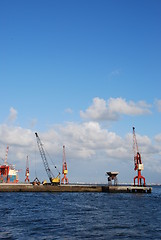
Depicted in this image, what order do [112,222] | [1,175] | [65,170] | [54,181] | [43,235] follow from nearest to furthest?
[43,235] → [112,222] → [54,181] → [1,175] → [65,170]

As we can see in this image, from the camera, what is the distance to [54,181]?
15938cm

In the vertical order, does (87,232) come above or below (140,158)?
below

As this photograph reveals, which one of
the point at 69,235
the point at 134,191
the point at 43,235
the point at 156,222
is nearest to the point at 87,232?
the point at 69,235

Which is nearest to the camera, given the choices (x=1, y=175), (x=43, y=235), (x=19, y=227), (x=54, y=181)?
(x=43, y=235)

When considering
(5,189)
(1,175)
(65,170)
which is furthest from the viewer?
(65,170)

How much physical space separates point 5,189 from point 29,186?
479 inches

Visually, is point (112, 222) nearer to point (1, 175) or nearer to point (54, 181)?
point (54, 181)

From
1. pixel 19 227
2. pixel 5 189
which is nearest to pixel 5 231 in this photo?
pixel 19 227

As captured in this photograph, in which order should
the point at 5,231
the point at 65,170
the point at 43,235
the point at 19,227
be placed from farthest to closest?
the point at 65,170
the point at 19,227
the point at 5,231
the point at 43,235

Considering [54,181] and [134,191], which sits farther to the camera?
[54,181]

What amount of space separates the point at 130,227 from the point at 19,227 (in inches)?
646

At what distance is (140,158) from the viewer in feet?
498

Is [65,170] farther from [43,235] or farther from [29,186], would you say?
[43,235]

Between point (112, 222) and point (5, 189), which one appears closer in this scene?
point (112, 222)
